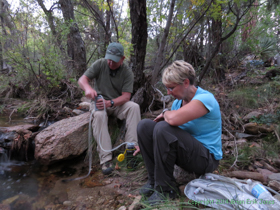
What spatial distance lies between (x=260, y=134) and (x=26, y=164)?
3695 millimetres

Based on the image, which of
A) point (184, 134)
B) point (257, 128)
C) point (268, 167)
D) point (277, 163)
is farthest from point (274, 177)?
point (257, 128)

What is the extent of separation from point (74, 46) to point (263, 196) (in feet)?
18.7

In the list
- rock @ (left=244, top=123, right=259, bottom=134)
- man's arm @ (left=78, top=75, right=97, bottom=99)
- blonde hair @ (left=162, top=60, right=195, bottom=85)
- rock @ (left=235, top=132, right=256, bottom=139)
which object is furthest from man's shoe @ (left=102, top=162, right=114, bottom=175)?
rock @ (left=244, top=123, right=259, bottom=134)

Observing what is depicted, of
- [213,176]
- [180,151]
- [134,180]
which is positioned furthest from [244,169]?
[134,180]

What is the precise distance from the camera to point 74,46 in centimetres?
568

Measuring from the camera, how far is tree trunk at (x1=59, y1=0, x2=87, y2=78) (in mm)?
5570

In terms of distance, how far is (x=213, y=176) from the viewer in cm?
163

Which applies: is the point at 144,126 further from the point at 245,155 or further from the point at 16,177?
the point at 16,177

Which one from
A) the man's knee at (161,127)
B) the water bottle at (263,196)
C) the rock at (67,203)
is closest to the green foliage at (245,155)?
the water bottle at (263,196)

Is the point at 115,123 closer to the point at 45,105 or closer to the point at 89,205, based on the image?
the point at 89,205

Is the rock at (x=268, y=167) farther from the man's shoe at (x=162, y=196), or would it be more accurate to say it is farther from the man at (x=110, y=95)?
the man at (x=110, y=95)

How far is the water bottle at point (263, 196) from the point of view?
122cm

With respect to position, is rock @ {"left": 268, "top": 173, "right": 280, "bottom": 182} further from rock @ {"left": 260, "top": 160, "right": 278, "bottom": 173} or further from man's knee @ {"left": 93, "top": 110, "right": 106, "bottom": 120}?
man's knee @ {"left": 93, "top": 110, "right": 106, "bottom": 120}

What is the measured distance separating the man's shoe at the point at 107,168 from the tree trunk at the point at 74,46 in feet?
12.0
